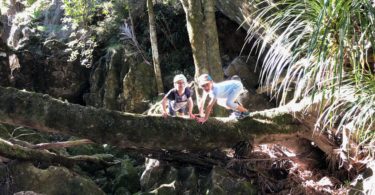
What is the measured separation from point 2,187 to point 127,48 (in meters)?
7.24

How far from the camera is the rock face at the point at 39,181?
24.3 ft

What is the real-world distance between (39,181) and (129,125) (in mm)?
2450

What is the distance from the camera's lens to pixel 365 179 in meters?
6.15

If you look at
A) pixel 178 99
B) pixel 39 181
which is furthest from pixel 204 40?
pixel 39 181

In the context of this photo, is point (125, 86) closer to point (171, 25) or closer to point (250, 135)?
point (171, 25)

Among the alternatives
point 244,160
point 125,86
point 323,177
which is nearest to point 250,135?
point 244,160

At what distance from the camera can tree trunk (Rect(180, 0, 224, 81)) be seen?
29.1 ft

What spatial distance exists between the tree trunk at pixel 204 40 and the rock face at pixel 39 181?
10.3ft

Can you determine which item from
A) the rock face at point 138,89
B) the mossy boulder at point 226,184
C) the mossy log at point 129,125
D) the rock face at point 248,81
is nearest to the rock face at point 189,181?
the mossy boulder at point 226,184

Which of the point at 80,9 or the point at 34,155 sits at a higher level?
the point at 80,9

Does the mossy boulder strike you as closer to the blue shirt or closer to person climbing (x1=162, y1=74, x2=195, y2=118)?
person climbing (x1=162, y1=74, x2=195, y2=118)

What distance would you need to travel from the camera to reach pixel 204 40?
9008 millimetres

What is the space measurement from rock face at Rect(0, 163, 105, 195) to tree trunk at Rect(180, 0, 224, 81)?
3.14 meters

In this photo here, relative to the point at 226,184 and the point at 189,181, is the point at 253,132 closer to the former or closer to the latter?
the point at 226,184
